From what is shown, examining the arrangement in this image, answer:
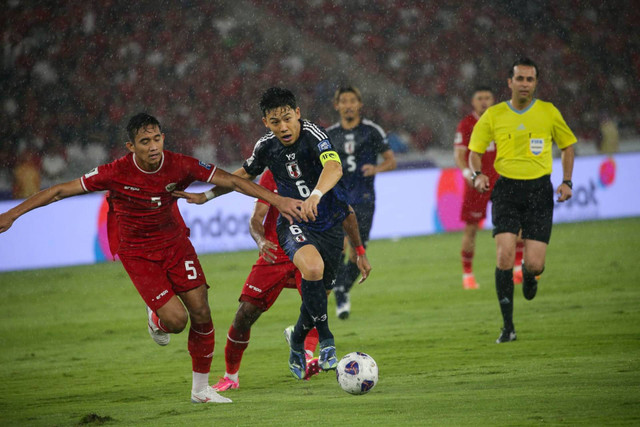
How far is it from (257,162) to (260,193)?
0.55m

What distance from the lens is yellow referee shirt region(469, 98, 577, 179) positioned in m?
7.69

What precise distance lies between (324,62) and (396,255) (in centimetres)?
814

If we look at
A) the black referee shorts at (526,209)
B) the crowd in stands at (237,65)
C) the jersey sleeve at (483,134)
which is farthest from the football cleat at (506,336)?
the crowd in stands at (237,65)

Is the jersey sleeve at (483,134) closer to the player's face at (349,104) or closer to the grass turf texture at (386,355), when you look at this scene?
the grass turf texture at (386,355)

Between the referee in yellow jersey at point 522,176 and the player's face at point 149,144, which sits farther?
the referee in yellow jersey at point 522,176

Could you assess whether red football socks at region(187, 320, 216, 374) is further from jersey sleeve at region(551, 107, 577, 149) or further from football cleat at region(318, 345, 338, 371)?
jersey sleeve at region(551, 107, 577, 149)

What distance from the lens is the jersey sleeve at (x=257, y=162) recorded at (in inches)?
250

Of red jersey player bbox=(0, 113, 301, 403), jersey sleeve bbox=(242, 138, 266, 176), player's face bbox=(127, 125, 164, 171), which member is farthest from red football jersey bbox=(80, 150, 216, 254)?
jersey sleeve bbox=(242, 138, 266, 176)

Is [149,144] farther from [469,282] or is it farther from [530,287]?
[469,282]

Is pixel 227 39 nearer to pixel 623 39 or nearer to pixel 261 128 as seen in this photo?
pixel 261 128

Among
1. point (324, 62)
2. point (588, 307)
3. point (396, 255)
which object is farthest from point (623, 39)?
point (588, 307)

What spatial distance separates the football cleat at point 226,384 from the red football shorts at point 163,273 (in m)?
0.74

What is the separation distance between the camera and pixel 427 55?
22703mm

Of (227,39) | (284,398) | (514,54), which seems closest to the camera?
(284,398)
